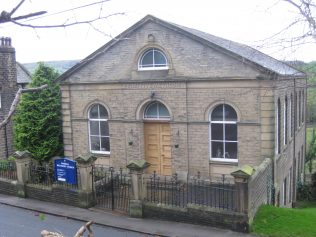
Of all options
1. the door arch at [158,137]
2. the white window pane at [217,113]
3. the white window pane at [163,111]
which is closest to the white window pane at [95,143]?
the door arch at [158,137]

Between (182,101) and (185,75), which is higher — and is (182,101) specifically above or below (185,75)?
below

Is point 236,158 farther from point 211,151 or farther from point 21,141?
point 21,141

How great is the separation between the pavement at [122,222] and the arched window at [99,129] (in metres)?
4.25

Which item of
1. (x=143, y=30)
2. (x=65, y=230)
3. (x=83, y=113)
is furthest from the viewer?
(x=83, y=113)

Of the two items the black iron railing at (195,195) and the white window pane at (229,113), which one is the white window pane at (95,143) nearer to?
the black iron railing at (195,195)

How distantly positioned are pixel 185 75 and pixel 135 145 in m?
3.82

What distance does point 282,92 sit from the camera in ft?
54.2

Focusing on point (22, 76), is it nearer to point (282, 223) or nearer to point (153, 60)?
point (153, 60)

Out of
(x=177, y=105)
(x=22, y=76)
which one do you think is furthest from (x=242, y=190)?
(x=22, y=76)

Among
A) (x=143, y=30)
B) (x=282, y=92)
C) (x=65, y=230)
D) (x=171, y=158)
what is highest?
(x=143, y=30)

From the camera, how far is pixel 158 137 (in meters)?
17.2

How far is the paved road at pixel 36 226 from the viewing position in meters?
11.9

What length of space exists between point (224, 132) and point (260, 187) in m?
3.03

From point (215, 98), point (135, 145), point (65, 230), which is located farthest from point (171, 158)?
point (65, 230)
